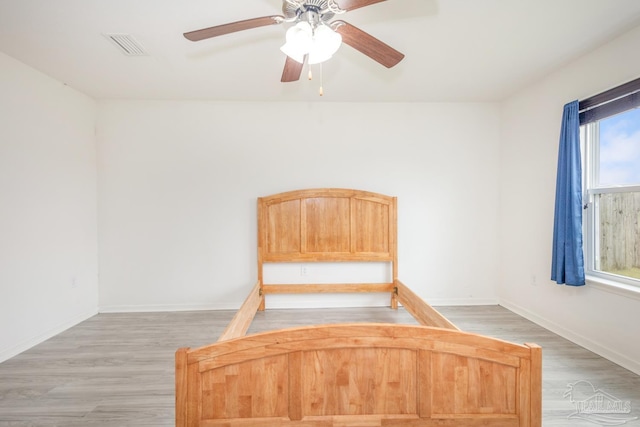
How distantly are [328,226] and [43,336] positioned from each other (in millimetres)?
2944

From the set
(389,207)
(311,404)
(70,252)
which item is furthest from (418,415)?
(70,252)

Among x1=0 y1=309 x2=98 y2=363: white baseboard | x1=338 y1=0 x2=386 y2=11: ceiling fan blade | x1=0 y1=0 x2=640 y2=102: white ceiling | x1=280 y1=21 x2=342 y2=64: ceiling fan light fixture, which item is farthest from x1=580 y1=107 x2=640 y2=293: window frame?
x1=0 y1=309 x2=98 y2=363: white baseboard

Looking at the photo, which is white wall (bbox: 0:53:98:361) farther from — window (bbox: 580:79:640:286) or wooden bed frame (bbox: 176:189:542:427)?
window (bbox: 580:79:640:286)

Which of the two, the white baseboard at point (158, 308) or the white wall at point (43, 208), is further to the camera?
the white baseboard at point (158, 308)

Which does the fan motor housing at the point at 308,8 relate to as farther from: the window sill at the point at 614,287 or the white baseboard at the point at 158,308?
the white baseboard at the point at 158,308

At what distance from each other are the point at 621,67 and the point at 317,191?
274 cm

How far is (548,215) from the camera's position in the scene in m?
2.74

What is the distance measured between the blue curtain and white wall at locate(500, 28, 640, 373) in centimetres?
17

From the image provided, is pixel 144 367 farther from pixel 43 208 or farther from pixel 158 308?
pixel 43 208

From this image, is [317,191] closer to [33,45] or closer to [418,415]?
[418,415]

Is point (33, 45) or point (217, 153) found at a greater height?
point (33, 45)

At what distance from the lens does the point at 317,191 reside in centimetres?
318

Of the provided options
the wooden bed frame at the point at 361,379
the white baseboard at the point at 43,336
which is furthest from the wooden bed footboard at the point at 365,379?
the white baseboard at the point at 43,336

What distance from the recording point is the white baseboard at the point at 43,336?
222 centimetres
